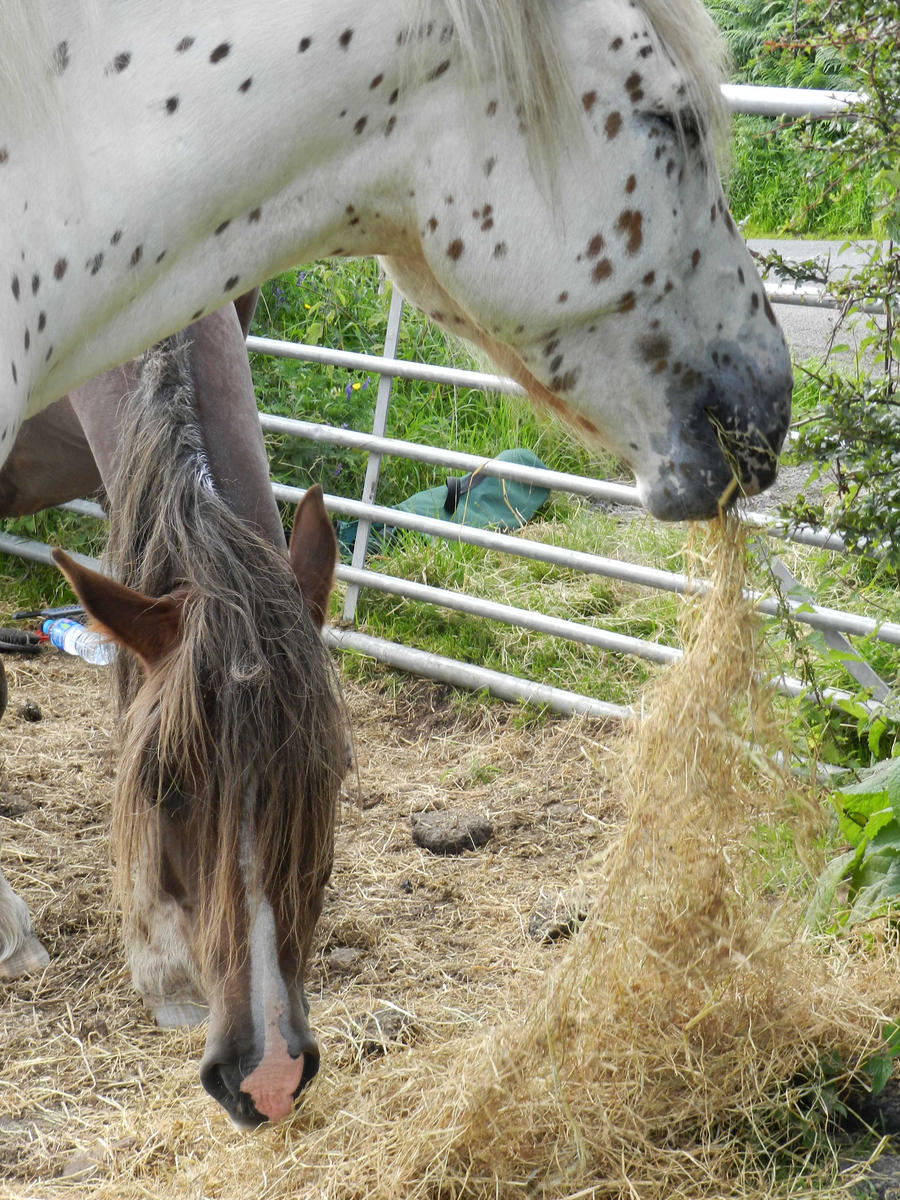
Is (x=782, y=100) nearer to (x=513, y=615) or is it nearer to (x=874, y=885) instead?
→ (x=513, y=615)

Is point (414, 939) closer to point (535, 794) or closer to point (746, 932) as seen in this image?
point (535, 794)

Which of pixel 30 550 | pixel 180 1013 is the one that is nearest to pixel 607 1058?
pixel 180 1013

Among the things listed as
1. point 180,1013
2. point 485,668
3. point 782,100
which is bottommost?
point 485,668

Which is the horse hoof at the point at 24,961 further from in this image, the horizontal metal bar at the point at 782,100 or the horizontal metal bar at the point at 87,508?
the horizontal metal bar at the point at 782,100

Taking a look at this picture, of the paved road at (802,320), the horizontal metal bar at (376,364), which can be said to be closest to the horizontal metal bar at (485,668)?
the horizontal metal bar at (376,364)

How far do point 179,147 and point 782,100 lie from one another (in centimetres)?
204

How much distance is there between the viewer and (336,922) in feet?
8.97

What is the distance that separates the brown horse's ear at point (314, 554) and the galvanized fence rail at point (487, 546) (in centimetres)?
95

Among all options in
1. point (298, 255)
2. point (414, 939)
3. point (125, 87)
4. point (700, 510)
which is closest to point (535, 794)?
point (414, 939)

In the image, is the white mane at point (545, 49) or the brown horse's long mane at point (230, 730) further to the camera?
the brown horse's long mane at point (230, 730)

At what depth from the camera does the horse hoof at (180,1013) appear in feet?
7.90

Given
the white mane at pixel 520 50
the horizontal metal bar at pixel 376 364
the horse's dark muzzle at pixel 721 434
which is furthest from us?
the horizontal metal bar at pixel 376 364

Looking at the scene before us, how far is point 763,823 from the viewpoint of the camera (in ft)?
6.30

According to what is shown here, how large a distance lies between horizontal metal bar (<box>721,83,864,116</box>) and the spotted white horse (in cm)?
145
